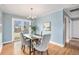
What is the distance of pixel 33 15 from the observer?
5.81 ft

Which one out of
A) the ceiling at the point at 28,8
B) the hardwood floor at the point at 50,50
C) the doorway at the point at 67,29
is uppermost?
the ceiling at the point at 28,8

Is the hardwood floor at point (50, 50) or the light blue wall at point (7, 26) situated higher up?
the light blue wall at point (7, 26)

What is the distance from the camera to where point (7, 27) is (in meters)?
1.76

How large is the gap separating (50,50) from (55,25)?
53 cm

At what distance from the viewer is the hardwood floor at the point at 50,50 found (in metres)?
1.72

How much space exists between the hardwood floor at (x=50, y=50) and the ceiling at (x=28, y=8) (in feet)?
2.13

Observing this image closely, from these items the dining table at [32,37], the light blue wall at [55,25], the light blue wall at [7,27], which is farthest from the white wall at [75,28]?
the light blue wall at [7,27]

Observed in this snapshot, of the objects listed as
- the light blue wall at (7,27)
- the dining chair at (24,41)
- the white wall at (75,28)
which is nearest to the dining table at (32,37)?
the dining chair at (24,41)

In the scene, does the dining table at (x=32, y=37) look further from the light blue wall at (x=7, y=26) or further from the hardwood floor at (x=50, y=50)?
the light blue wall at (x=7, y=26)

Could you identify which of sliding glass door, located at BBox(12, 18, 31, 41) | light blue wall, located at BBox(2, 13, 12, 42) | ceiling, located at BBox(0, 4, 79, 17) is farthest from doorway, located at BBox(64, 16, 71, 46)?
light blue wall, located at BBox(2, 13, 12, 42)

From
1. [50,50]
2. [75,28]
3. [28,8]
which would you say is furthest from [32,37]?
[75,28]

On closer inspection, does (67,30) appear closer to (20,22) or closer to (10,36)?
(20,22)

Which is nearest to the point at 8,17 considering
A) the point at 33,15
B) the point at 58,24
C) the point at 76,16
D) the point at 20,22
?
the point at 20,22

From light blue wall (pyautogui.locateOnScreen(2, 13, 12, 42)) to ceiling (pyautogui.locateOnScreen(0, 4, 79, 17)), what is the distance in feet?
0.39
